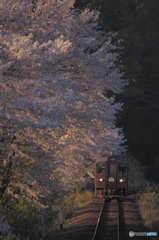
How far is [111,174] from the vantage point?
20.3 meters

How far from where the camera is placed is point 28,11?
603 inches

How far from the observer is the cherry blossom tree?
9969mm

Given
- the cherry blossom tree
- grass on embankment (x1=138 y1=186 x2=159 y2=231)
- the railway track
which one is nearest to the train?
the cherry blossom tree

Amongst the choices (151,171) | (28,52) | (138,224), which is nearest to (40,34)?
(28,52)

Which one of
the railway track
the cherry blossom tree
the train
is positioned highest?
the cherry blossom tree

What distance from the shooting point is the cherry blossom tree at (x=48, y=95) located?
9969mm

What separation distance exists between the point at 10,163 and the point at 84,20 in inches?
364

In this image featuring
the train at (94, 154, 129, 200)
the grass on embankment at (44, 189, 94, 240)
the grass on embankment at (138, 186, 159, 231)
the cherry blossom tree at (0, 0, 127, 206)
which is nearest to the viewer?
the cherry blossom tree at (0, 0, 127, 206)

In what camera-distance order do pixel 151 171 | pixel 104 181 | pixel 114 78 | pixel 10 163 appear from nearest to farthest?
pixel 10 163 < pixel 114 78 < pixel 104 181 < pixel 151 171

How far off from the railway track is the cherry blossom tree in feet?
6.43

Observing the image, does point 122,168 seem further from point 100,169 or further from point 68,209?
point 68,209

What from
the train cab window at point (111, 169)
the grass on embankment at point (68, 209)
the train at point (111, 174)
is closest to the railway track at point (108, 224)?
the train at point (111, 174)

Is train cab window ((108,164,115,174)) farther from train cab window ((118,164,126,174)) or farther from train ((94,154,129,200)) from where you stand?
train cab window ((118,164,126,174))

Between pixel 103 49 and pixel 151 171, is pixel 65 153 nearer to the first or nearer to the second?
pixel 103 49
